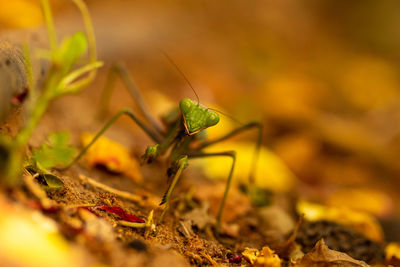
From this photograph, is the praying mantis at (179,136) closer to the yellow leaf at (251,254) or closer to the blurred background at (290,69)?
the yellow leaf at (251,254)

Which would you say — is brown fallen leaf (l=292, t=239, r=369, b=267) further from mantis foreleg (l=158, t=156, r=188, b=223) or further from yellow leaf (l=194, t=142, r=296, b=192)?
yellow leaf (l=194, t=142, r=296, b=192)

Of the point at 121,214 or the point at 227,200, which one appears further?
the point at 227,200

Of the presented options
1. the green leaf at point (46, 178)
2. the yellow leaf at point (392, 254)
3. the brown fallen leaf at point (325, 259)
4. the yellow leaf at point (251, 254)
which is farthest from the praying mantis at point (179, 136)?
the yellow leaf at point (392, 254)

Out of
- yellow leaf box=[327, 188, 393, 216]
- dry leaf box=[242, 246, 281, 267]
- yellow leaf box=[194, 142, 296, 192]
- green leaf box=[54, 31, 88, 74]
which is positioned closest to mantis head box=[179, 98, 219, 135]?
dry leaf box=[242, 246, 281, 267]

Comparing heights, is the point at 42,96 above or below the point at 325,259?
above

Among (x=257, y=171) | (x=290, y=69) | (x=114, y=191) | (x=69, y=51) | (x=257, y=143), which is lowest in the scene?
(x=114, y=191)

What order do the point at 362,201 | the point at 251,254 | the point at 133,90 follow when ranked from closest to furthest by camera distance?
the point at 251,254 → the point at 133,90 → the point at 362,201

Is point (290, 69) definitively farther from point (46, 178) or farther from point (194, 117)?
point (46, 178)

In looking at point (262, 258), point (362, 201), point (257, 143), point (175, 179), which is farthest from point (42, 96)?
point (362, 201)
